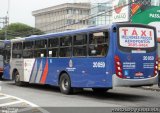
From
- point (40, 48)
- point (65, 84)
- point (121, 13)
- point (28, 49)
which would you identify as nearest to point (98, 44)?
point (65, 84)

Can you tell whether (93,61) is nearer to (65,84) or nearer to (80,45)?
(80,45)

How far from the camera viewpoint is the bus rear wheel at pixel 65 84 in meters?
19.7

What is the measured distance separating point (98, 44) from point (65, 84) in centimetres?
332

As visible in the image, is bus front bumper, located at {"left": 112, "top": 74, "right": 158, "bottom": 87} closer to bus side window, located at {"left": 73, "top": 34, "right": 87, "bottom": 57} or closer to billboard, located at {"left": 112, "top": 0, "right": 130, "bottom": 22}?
bus side window, located at {"left": 73, "top": 34, "right": 87, "bottom": 57}

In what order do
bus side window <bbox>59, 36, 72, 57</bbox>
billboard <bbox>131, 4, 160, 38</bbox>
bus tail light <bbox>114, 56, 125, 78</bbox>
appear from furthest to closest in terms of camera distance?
billboard <bbox>131, 4, 160, 38</bbox>
bus side window <bbox>59, 36, 72, 57</bbox>
bus tail light <bbox>114, 56, 125, 78</bbox>

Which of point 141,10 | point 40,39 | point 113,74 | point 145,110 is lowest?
point 145,110

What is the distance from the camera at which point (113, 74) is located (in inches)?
666

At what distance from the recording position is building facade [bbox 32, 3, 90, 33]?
9419 centimetres

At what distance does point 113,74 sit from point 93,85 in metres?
1.36

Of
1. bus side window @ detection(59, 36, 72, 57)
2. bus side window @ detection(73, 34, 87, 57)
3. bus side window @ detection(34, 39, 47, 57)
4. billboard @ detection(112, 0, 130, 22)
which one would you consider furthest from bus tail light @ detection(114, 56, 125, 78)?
billboard @ detection(112, 0, 130, 22)

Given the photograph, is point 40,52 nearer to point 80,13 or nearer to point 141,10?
point 141,10

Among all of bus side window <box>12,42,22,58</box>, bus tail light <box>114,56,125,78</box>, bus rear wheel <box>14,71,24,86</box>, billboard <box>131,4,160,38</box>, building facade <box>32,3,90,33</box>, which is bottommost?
bus rear wheel <box>14,71,24,86</box>

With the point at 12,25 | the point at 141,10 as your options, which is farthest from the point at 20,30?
the point at 141,10

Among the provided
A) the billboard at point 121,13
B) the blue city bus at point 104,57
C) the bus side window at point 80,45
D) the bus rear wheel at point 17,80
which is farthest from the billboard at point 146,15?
the bus side window at point 80,45
